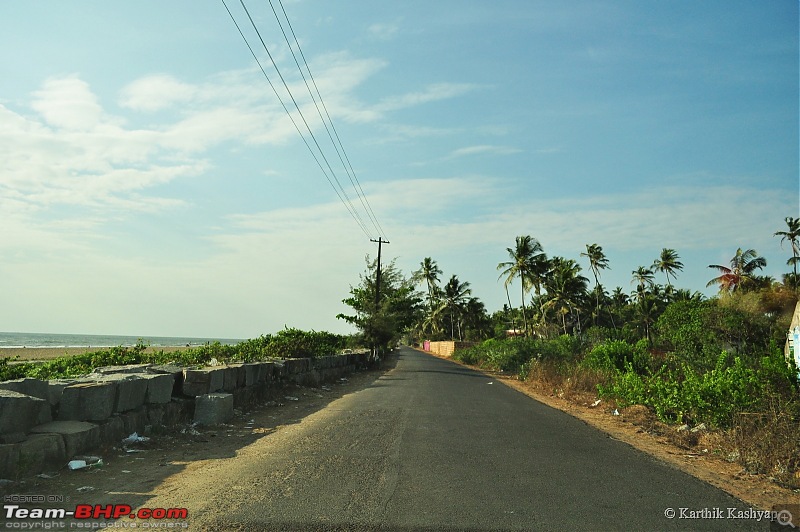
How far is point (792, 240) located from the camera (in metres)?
52.2

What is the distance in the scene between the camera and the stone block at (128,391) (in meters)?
7.97

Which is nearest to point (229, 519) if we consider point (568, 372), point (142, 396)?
point (142, 396)

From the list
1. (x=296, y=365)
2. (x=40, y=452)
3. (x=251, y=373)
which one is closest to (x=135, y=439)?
(x=40, y=452)

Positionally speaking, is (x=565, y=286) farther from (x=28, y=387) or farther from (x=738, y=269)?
(x=28, y=387)

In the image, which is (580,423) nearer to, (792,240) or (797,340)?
(797,340)

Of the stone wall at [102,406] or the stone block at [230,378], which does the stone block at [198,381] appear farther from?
the stone block at [230,378]

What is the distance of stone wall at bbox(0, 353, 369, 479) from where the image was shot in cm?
603

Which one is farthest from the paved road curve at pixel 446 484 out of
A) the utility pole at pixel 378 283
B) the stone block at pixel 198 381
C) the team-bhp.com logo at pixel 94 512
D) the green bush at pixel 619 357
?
the utility pole at pixel 378 283

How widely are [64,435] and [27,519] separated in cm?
176

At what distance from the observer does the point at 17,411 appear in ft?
19.7

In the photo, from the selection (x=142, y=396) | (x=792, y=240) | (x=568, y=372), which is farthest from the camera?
(x=792, y=240)

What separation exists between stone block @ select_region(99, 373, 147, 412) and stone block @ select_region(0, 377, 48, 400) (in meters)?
1.02

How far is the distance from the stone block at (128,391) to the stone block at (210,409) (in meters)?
1.50

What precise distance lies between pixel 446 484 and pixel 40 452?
4222 millimetres
